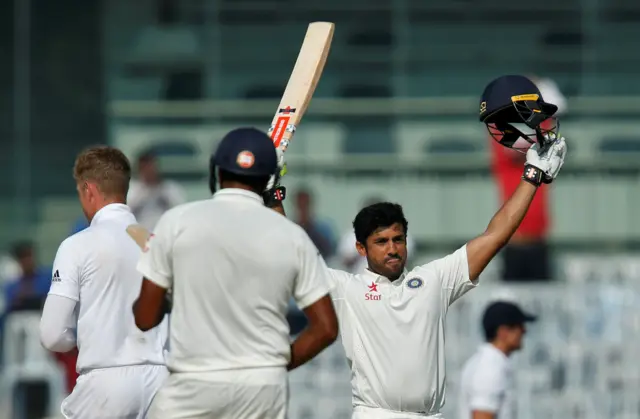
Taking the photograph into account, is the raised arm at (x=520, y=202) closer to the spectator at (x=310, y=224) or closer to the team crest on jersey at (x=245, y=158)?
the team crest on jersey at (x=245, y=158)

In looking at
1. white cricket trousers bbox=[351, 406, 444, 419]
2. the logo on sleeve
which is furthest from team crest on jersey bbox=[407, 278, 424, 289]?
white cricket trousers bbox=[351, 406, 444, 419]

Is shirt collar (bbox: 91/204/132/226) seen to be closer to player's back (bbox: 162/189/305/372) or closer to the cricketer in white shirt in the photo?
the cricketer in white shirt

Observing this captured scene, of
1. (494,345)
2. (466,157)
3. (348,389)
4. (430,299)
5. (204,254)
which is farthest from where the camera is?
(466,157)

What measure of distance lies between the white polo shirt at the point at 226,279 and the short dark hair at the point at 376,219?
3.33 ft

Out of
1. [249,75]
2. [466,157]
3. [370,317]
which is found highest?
[249,75]

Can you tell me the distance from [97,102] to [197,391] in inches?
342

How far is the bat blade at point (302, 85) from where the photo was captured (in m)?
5.49

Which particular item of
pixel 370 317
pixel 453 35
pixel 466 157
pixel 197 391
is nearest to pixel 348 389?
pixel 466 157

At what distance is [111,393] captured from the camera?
17.3ft

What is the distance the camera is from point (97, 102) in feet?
41.7

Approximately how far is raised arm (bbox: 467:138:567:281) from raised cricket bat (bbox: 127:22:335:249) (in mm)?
825

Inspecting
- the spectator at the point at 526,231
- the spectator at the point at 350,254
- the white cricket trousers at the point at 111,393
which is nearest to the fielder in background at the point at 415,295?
the white cricket trousers at the point at 111,393

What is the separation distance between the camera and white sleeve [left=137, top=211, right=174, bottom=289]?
432 cm

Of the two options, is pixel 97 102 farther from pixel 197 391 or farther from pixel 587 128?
pixel 197 391
